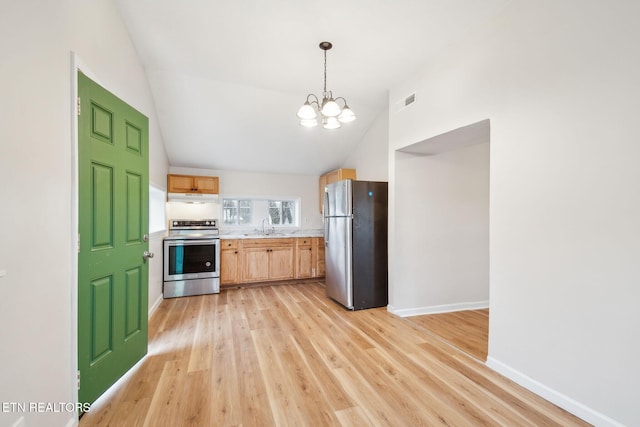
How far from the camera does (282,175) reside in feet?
19.3

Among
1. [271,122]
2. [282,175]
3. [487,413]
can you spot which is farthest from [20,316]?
[282,175]

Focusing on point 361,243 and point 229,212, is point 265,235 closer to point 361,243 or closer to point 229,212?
point 229,212

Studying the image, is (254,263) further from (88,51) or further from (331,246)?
(88,51)

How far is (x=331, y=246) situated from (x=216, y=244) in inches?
76.0

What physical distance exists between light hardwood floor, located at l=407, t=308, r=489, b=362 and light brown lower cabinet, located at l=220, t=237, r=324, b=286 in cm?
233

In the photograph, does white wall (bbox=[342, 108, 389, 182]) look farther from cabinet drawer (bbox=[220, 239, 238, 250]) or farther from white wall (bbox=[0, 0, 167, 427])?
white wall (bbox=[0, 0, 167, 427])

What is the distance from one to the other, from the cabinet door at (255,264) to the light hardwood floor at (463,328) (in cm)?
264

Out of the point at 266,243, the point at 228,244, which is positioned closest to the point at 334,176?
the point at 266,243

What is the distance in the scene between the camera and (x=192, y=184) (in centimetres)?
501

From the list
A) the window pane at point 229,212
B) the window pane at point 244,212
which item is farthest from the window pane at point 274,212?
the window pane at point 229,212

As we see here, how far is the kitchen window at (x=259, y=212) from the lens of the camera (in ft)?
18.5

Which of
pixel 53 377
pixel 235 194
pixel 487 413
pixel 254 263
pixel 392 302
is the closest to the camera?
pixel 53 377

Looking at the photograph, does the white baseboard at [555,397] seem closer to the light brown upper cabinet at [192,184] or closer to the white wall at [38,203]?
the white wall at [38,203]

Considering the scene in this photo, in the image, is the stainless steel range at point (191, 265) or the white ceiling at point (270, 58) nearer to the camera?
the white ceiling at point (270, 58)
